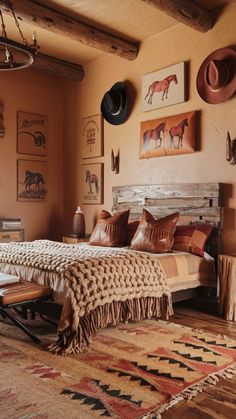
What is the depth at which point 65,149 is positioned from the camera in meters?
6.09

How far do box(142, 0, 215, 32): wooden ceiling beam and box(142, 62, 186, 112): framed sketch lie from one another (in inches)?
18.1

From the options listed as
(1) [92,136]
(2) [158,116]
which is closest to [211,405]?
(2) [158,116]

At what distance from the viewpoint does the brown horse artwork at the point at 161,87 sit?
451 centimetres

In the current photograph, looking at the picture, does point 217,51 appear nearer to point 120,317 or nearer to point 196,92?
point 196,92

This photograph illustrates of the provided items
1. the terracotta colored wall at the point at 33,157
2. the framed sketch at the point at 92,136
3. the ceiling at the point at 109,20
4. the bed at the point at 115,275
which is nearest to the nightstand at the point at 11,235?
the terracotta colored wall at the point at 33,157

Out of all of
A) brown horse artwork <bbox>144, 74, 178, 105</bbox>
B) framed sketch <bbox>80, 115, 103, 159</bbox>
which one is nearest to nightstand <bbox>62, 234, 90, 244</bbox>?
framed sketch <bbox>80, 115, 103, 159</bbox>

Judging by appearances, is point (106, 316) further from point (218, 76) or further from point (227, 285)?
point (218, 76)

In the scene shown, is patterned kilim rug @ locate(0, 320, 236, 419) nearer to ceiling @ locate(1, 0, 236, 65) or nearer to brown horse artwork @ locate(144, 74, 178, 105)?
brown horse artwork @ locate(144, 74, 178, 105)

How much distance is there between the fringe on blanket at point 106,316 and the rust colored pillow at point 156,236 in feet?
1.72

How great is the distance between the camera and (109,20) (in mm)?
4383

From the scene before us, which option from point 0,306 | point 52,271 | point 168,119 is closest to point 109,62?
point 168,119

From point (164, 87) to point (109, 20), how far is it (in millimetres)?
938

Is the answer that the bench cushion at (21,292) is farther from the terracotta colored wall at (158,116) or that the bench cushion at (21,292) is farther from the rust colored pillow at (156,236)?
the terracotta colored wall at (158,116)

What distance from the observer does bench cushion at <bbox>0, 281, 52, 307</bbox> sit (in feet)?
8.90
